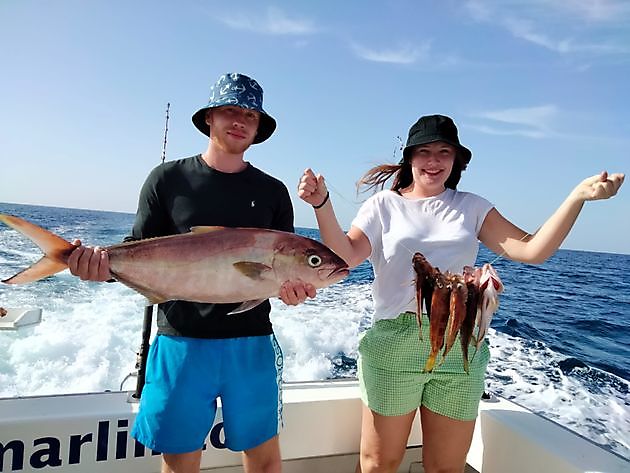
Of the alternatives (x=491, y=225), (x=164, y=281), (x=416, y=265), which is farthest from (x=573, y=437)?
(x=164, y=281)

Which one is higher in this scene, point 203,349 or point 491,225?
point 491,225

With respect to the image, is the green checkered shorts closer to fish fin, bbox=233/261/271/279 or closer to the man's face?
fish fin, bbox=233/261/271/279

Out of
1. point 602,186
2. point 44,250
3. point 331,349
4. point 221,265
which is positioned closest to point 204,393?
point 221,265

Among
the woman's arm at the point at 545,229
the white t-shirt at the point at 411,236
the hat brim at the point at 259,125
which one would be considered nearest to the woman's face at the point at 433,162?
the white t-shirt at the point at 411,236

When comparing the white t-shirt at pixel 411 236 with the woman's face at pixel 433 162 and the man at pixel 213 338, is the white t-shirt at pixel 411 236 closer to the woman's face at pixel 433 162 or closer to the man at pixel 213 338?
the woman's face at pixel 433 162

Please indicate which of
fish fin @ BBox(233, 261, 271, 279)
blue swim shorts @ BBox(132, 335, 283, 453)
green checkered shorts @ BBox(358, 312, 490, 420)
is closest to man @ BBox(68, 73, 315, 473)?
blue swim shorts @ BBox(132, 335, 283, 453)

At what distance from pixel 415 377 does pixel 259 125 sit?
1.50 m

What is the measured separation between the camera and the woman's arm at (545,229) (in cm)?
203

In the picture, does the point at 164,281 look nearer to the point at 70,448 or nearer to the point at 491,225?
the point at 70,448

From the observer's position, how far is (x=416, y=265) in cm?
190

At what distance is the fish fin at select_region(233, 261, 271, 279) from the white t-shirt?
2.23ft

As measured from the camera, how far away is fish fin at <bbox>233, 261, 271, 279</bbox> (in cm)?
208

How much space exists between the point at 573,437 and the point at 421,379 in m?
1.20

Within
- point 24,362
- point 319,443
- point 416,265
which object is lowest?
point 24,362
